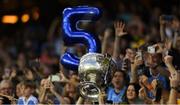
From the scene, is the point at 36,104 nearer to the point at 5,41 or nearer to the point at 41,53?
the point at 41,53

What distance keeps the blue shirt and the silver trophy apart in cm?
67

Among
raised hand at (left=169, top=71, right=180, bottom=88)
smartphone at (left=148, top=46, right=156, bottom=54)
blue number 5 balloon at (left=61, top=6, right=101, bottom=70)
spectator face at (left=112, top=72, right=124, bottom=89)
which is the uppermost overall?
blue number 5 balloon at (left=61, top=6, right=101, bottom=70)

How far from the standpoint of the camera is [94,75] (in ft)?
34.6

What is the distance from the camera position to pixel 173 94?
10.5 m

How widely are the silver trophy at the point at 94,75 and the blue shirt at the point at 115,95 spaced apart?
2.21 feet

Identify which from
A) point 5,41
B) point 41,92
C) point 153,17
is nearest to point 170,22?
point 153,17

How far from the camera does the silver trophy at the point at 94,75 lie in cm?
1052

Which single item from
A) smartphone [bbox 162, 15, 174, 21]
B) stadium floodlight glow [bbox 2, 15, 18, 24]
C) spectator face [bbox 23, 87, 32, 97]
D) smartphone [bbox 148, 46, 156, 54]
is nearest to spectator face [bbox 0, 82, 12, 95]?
spectator face [bbox 23, 87, 32, 97]

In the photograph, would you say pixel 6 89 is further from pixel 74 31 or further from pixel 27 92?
pixel 74 31

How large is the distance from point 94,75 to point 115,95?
0.91 metres

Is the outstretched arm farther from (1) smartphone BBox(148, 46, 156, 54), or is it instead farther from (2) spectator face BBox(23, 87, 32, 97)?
(2) spectator face BBox(23, 87, 32, 97)

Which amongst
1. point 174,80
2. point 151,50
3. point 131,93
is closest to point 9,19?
point 151,50

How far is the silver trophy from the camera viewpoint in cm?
1052

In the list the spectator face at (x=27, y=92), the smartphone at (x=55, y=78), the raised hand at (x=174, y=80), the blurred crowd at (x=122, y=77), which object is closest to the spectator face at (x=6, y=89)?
the blurred crowd at (x=122, y=77)
